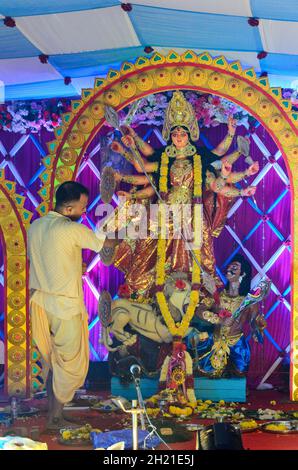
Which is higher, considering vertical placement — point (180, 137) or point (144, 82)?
point (144, 82)

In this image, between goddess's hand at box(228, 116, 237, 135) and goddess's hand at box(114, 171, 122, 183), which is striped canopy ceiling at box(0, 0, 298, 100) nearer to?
goddess's hand at box(228, 116, 237, 135)

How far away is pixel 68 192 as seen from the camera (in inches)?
327

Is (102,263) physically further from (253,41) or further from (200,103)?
(253,41)

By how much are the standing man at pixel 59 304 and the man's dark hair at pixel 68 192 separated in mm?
178

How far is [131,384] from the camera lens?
8.97m

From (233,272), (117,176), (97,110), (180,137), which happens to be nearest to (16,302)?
(117,176)

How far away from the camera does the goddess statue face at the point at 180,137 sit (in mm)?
8844

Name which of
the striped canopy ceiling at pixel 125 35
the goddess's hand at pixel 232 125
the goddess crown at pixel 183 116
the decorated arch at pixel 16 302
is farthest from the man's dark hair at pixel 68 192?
the goddess's hand at pixel 232 125

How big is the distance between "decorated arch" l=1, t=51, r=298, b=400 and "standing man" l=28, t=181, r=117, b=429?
847 millimetres

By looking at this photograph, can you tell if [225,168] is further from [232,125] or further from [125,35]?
[125,35]

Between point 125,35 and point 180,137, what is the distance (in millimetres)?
1086

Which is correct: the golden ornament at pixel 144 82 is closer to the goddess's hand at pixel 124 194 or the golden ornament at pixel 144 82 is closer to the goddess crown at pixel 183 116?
the goddess crown at pixel 183 116

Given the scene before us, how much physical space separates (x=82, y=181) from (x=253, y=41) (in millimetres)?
2476
